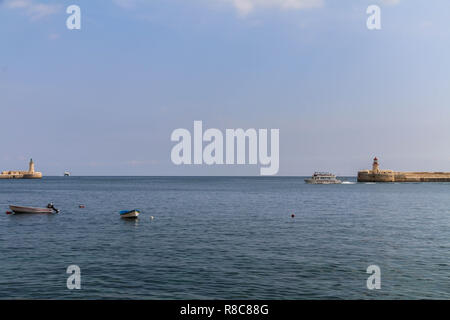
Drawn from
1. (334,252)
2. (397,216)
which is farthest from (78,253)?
(397,216)

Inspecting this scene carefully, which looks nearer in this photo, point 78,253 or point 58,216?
point 78,253

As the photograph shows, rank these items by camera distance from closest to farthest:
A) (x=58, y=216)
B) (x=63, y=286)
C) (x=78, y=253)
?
(x=63, y=286) → (x=78, y=253) → (x=58, y=216)

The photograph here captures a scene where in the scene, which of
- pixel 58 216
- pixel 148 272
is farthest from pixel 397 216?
pixel 58 216

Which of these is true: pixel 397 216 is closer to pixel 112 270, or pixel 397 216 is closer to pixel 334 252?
pixel 334 252

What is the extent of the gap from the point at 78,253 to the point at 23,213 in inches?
1690

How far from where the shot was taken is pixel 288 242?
42.3 metres
